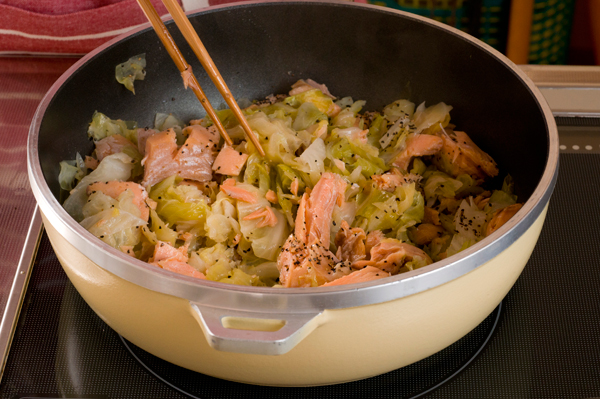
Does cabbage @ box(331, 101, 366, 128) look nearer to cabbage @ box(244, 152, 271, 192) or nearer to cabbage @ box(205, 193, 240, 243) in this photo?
cabbage @ box(244, 152, 271, 192)

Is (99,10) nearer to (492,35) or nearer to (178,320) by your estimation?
(178,320)

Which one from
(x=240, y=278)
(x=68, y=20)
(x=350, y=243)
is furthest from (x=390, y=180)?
(x=68, y=20)

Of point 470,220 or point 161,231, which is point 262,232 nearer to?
point 161,231

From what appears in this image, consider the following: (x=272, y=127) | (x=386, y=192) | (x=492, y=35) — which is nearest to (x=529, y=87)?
(x=386, y=192)

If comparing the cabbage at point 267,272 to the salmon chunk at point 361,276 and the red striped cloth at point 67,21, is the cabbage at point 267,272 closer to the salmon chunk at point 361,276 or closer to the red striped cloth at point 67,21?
the salmon chunk at point 361,276

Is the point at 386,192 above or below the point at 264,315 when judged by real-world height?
below

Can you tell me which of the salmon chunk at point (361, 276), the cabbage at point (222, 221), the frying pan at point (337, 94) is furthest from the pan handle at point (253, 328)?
the cabbage at point (222, 221)
